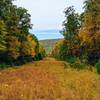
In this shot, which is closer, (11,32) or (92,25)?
(92,25)

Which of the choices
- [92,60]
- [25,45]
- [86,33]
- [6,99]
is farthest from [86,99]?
[25,45]

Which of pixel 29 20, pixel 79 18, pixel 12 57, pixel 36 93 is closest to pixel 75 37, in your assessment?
pixel 79 18

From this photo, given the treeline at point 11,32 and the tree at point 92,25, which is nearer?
the tree at point 92,25

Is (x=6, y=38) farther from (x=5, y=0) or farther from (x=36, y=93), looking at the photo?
(x=36, y=93)

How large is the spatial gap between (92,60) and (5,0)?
51.2ft

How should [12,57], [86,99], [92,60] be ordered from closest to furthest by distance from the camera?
[86,99]
[92,60]
[12,57]

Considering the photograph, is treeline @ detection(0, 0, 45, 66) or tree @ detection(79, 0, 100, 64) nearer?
tree @ detection(79, 0, 100, 64)

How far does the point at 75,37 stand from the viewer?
73938mm

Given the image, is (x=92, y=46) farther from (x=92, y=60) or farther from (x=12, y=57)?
(x=12, y=57)

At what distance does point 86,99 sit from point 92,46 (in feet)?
136

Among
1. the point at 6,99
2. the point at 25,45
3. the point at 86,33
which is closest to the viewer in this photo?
the point at 6,99

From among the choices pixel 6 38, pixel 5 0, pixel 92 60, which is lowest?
pixel 92 60

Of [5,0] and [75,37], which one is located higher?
[5,0]

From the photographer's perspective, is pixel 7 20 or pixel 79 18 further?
pixel 79 18
